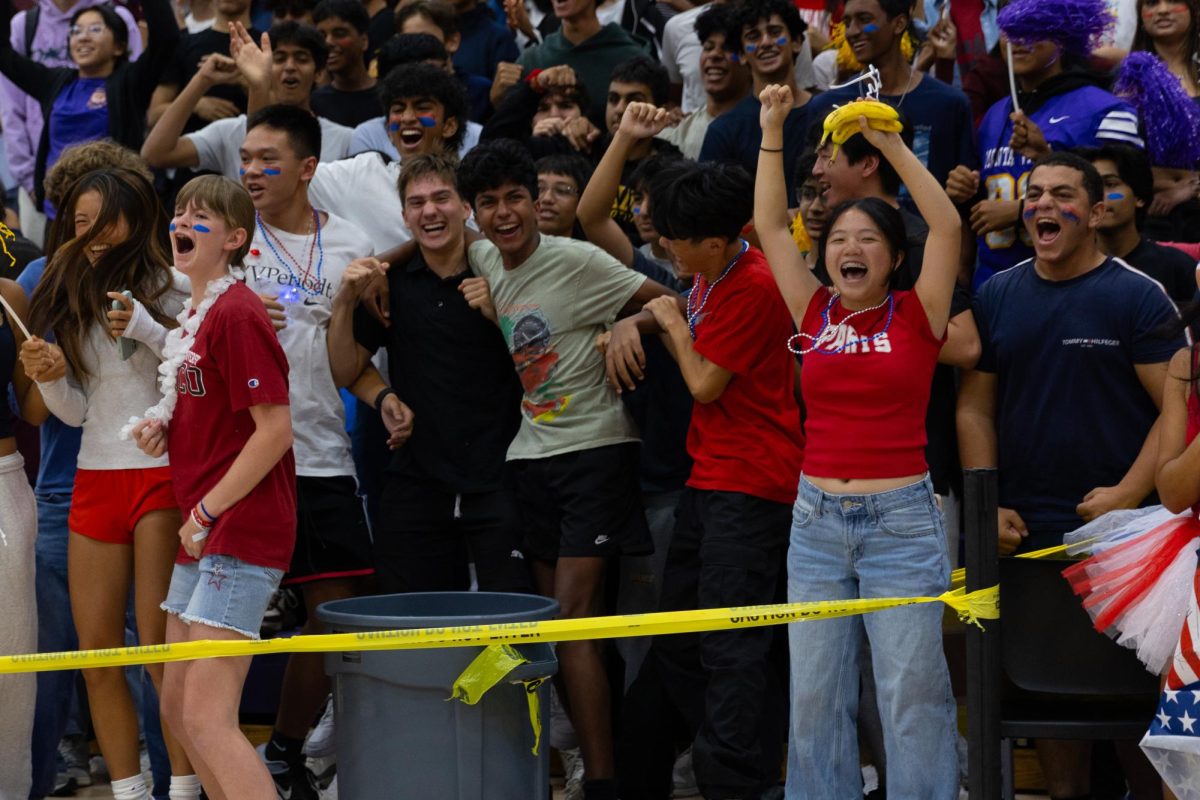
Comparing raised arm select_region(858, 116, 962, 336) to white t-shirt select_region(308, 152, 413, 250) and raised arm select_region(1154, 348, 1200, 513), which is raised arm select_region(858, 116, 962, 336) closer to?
raised arm select_region(1154, 348, 1200, 513)

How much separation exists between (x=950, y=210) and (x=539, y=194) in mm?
2171

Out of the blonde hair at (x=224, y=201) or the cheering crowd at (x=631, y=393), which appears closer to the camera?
the cheering crowd at (x=631, y=393)

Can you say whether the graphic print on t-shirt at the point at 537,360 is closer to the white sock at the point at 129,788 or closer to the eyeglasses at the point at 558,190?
the eyeglasses at the point at 558,190

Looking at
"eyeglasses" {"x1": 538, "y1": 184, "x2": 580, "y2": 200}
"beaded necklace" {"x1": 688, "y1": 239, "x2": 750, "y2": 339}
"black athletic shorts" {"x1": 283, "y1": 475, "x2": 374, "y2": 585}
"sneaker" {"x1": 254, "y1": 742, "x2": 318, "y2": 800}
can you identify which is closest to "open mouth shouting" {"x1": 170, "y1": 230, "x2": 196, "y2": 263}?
Answer: "black athletic shorts" {"x1": 283, "y1": 475, "x2": 374, "y2": 585}

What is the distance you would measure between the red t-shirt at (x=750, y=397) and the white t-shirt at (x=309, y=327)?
4.61 feet

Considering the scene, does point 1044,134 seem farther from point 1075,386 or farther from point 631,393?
point 631,393

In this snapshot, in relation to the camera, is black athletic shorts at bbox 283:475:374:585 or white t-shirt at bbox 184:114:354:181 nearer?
black athletic shorts at bbox 283:475:374:585

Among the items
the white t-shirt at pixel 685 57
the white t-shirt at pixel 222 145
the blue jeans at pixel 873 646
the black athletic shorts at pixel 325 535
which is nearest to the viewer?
the blue jeans at pixel 873 646

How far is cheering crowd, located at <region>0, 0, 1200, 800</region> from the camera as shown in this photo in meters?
4.59

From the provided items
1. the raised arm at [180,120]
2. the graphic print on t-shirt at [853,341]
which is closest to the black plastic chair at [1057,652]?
the graphic print on t-shirt at [853,341]

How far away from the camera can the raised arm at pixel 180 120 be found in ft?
23.1

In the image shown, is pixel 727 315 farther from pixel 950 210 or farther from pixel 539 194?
pixel 539 194

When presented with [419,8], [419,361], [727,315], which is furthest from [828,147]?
[419,8]

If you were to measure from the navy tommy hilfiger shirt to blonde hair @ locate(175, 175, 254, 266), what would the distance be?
2486 millimetres
